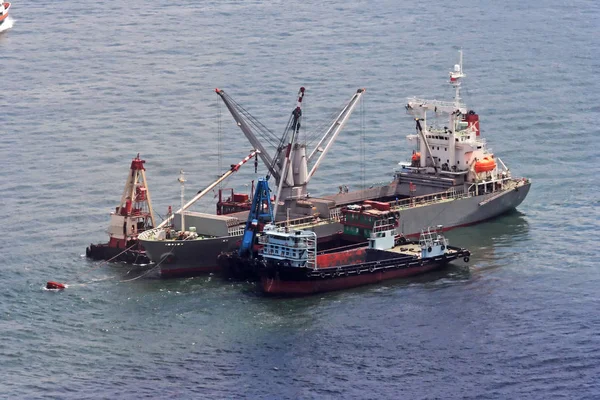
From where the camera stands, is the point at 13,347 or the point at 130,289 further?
the point at 130,289

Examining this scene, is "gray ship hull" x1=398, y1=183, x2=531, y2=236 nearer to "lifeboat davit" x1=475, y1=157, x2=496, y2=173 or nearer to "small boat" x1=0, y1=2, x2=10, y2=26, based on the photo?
"lifeboat davit" x1=475, y1=157, x2=496, y2=173

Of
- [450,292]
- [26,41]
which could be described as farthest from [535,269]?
[26,41]

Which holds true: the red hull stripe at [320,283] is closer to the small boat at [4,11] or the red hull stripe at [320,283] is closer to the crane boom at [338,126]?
the crane boom at [338,126]

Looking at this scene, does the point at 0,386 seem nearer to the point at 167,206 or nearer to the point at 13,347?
the point at 13,347

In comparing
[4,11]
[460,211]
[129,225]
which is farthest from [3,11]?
[460,211]

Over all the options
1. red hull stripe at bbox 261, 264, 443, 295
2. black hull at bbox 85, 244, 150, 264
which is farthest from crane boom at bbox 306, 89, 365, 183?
black hull at bbox 85, 244, 150, 264
